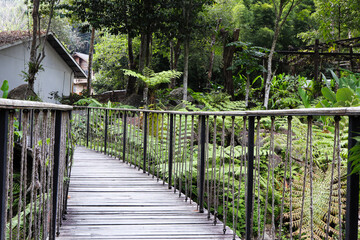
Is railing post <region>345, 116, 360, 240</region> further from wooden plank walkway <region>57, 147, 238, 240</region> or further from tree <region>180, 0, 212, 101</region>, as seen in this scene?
tree <region>180, 0, 212, 101</region>

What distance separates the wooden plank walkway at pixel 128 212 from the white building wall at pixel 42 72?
13.3 m

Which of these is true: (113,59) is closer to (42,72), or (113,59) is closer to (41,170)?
(42,72)

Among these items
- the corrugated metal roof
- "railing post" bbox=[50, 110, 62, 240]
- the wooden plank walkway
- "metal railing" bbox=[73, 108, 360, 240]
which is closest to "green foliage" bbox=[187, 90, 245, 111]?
"metal railing" bbox=[73, 108, 360, 240]

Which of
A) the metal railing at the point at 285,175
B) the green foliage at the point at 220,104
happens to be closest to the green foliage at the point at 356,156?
the metal railing at the point at 285,175

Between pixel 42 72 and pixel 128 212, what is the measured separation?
2013cm

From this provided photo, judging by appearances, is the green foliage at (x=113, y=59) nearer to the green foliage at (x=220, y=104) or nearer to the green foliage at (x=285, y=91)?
the green foliage at (x=285, y=91)

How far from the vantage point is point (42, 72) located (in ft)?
71.6

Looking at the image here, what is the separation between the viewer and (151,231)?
10.7ft

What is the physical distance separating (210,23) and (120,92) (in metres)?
8.78

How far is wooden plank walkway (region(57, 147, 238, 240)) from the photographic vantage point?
319 cm

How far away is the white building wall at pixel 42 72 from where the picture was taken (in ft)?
61.7

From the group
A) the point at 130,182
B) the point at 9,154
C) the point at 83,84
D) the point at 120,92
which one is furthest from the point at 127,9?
the point at 83,84

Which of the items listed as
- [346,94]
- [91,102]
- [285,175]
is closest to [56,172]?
[285,175]

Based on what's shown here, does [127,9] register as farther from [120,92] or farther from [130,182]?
[130,182]
